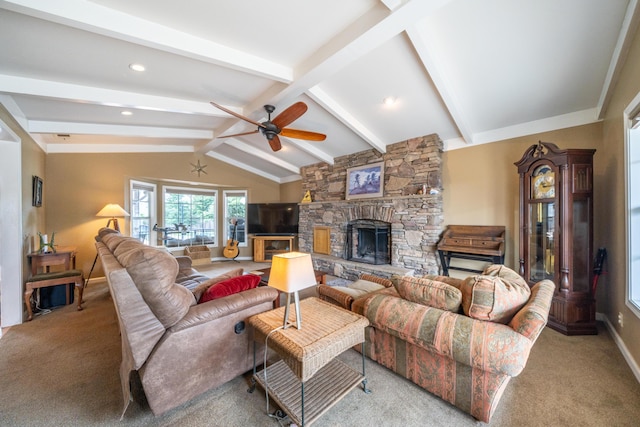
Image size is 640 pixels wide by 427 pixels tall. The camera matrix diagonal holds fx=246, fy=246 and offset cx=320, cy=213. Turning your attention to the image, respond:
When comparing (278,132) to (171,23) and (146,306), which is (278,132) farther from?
(146,306)

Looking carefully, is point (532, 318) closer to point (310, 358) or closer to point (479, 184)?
point (310, 358)

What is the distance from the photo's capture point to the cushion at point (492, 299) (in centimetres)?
154

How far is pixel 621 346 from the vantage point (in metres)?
2.31

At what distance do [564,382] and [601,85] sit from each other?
9.87 feet

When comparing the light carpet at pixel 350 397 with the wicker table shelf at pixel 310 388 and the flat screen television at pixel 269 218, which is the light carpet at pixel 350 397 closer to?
the wicker table shelf at pixel 310 388

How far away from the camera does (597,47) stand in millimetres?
2283

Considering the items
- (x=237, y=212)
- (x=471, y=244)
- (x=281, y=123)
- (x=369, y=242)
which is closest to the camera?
(x=281, y=123)

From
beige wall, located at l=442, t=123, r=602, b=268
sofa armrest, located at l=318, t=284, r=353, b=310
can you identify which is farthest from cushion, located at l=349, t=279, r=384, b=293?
beige wall, located at l=442, t=123, r=602, b=268

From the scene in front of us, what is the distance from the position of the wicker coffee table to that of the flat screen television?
4.91 m

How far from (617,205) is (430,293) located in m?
2.38

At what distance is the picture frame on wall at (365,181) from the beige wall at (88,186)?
13.6ft

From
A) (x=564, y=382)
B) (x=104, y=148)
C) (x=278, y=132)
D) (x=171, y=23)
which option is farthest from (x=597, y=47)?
(x=104, y=148)

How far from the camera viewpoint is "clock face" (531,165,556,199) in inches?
113

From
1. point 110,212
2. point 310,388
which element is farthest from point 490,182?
point 110,212
